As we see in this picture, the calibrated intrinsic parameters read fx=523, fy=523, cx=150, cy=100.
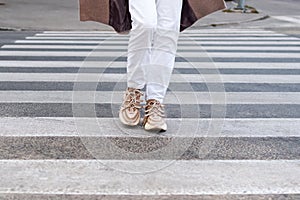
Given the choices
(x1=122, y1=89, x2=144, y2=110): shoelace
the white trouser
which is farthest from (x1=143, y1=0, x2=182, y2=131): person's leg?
(x1=122, y1=89, x2=144, y2=110): shoelace

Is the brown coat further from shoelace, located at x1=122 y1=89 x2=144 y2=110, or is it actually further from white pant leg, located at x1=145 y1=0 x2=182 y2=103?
shoelace, located at x1=122 y1=89 x2=144 y2=110

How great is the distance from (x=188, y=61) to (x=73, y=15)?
8.96 meters

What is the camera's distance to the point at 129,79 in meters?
3.76

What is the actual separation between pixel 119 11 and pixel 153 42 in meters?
0.32

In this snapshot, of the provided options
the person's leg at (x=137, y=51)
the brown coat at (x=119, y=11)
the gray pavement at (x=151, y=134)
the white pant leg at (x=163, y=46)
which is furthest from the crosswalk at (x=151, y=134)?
the brown coat at (x=119, y=11)

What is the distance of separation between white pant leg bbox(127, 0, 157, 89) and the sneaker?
0.06 m

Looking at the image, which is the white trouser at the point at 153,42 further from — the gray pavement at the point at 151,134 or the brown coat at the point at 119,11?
the gray pavement at the point at 151,134

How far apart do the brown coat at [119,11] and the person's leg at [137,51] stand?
0.14 meters

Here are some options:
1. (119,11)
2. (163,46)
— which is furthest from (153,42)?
(119,11)

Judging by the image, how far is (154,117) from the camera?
361 cm

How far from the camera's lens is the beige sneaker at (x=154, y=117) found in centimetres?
361

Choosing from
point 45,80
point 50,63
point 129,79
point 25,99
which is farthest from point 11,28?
point 129,79

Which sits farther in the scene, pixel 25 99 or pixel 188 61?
pixel 188 61

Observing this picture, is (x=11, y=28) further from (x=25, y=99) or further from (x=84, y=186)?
(x=84, y=186)
